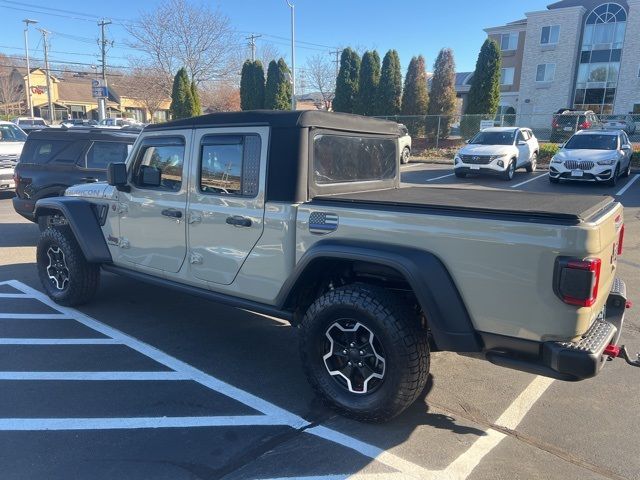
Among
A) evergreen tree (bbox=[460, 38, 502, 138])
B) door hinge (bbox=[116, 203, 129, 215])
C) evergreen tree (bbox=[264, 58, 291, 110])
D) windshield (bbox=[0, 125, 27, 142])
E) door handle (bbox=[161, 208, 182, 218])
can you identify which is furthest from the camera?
evergreen tree (bbox=[264, 58, 291, 110])

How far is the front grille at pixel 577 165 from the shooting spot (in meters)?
14.1

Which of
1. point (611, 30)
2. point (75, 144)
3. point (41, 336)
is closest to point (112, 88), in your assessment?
point (611, 30)

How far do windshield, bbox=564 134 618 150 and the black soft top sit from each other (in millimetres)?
13163

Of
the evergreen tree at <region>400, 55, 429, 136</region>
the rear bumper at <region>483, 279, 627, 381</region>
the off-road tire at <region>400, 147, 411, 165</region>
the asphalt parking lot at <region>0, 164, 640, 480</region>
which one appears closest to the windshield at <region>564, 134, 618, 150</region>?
the off-road tire at <region>400, 147, 411, 165</region>

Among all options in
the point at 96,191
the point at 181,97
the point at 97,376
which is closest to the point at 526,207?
the point at 97,376

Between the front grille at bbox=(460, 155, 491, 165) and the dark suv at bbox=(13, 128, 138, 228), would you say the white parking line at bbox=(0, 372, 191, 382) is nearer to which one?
the dark suv at bbox=(13, 128, 138, 228)

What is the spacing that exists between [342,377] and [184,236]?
172 centimetres

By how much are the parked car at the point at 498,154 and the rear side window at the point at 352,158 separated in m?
12.5

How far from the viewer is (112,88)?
68750 mm

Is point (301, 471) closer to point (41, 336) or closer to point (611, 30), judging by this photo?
point (41, 336)

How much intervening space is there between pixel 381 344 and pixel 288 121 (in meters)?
1.61

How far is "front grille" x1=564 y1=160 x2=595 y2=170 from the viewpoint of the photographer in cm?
1408

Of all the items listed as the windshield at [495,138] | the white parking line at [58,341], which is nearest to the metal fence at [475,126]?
the windshield at [495,138]

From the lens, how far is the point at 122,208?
458 centimetres
